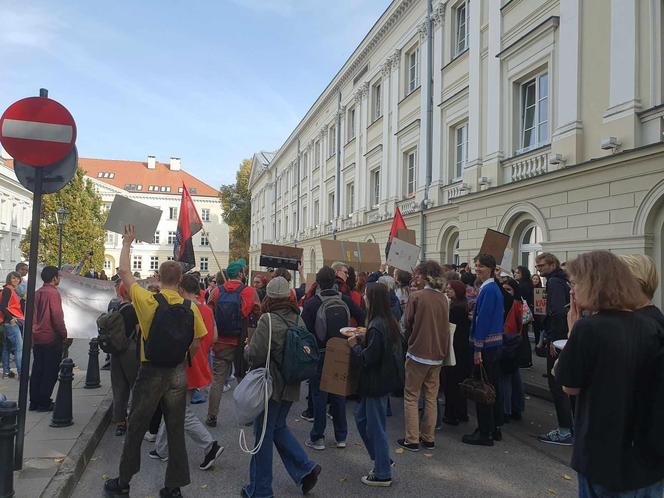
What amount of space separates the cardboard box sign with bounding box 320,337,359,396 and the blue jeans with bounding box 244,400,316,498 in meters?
0.56

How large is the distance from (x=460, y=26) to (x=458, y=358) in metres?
13.9

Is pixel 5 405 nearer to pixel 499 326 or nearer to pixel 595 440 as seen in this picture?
pixel 595 440

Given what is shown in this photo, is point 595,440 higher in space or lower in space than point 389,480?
higher

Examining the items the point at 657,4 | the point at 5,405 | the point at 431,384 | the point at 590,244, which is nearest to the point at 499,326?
the point at 431,384

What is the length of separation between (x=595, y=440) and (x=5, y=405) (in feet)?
12.6

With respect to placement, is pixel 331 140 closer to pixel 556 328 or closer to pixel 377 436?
pixel 556 328

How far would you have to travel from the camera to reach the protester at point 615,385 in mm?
2279

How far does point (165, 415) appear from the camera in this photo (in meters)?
4.15

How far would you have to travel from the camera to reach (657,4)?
936 cm

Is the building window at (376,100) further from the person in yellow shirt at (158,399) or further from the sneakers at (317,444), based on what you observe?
the person in yellow shirt at (158,399)

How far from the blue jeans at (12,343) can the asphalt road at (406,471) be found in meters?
3.70

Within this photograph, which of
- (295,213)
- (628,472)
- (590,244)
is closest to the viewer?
(628,472)

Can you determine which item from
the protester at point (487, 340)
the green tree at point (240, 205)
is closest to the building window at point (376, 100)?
the protester at point (487, 340)

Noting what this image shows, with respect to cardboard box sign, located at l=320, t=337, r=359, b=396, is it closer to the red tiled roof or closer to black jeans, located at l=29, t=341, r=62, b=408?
black jeans, located at l=29, t=341, r=62, b=408
